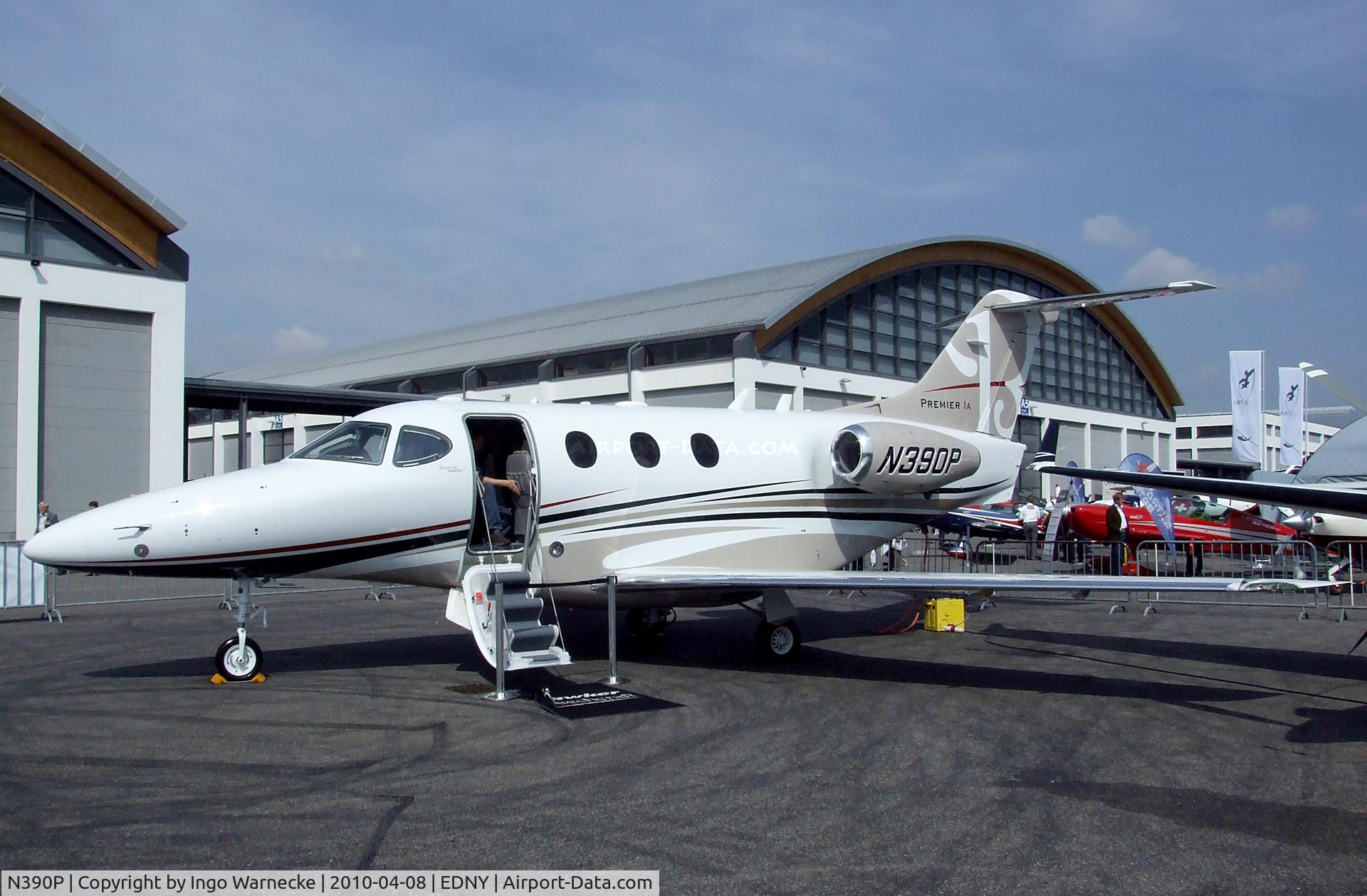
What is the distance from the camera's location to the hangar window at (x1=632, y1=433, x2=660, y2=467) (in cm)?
1150

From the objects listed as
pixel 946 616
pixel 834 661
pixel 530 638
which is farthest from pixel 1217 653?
pixel 530 638

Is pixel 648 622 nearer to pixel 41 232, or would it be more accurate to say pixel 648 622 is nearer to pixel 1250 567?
pixel 1250 567

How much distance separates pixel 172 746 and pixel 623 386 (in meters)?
29.6

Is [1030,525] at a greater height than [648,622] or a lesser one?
greater

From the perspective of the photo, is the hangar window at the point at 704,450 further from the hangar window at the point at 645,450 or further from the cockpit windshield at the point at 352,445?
the cockpit windshield at the point at 352,445

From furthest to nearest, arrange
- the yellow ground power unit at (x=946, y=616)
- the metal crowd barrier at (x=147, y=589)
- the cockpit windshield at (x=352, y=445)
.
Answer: the metal crowd barrier at (x=147, y=589) < the yellow ground power unit at (x=946, y=616) < the cockpit windshield at (x=352, y=445)

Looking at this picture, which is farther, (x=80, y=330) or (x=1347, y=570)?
(x=80, y=330)

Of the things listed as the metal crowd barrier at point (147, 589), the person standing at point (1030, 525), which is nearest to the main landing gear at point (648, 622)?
the metal crowd barrier at point (147, 589)

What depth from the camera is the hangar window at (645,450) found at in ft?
37.7

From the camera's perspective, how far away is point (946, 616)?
14492 millimetres

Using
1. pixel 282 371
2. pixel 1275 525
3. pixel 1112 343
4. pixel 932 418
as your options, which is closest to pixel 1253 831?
pixel 932 418

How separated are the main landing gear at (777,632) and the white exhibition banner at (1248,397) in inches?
1020

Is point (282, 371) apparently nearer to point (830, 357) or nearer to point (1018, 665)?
point (830, 357)

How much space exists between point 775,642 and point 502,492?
3607 millimetres
